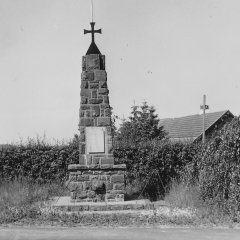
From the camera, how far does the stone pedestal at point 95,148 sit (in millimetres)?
11188

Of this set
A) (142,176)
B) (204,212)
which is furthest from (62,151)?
(204,212)

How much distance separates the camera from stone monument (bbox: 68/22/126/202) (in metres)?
11.2

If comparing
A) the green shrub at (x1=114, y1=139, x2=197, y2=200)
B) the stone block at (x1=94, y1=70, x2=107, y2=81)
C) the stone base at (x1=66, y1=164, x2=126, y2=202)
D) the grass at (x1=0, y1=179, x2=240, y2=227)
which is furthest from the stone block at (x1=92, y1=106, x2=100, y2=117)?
the green shrub at (x1=114, y1=139, x2=197, y2=200)

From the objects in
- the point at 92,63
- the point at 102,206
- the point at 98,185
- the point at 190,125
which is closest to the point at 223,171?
the point at 102,206

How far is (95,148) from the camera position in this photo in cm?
1128

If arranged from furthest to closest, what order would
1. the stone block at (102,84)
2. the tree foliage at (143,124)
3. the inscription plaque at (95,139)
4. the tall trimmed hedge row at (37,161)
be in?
the tree foliage at (143,124) → the tall trimmed hedge row at (37,161) → the stone block at (102,84) → the inscription plaque at (95,139)

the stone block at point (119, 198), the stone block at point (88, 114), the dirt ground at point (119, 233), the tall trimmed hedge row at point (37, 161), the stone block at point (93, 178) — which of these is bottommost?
the dirt ground at point (119, 233)

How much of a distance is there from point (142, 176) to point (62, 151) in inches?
111

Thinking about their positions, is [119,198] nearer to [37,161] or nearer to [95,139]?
[95,139]

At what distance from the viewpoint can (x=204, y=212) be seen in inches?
368

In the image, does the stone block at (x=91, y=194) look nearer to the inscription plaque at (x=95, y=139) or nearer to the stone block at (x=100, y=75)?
the inscription plaque at (x=95, y=139)

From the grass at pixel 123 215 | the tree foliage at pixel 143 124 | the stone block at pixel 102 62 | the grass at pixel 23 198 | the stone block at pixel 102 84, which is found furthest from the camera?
the tree foliage at pixel 143 124

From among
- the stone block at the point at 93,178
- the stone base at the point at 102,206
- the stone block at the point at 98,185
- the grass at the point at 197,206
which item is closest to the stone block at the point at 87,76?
the stone block at the point at 93,178

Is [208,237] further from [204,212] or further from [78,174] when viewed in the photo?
[78,174]
